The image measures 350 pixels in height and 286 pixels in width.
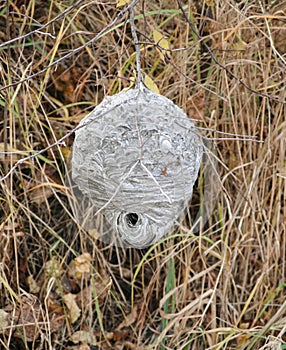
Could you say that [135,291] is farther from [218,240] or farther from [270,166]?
[270,166]

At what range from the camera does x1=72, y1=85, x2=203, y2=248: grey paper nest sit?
3.64ft

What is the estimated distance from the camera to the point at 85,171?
1.18 meters

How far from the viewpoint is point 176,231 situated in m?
1.92

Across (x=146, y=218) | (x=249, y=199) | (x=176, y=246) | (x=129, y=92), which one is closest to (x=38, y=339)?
(x=176, y=246)

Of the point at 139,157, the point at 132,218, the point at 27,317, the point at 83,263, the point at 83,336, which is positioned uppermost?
the point at 139,157

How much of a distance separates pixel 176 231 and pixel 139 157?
2.75ft

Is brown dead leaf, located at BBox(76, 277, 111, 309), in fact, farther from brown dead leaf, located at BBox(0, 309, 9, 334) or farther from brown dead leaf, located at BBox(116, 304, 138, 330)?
brown dead leaf, located at BBox(0, 309, 9, 334)

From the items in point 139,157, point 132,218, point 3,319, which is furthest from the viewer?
point 3,319

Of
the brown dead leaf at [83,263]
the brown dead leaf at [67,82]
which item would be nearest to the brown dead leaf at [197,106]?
the brown dead leaf at [67,82]

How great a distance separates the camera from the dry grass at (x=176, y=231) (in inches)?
70.4

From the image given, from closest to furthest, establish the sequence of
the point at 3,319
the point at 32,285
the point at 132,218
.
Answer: the point at 132,218 → the point at 3,319 → the point at 32,285

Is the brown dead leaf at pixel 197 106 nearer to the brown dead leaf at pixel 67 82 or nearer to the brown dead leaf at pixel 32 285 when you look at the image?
the brown dead leaf at pixel 67 82

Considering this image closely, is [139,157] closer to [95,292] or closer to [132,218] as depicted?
[132,218]

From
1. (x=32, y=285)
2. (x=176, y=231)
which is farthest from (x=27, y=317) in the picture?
(x=176, y=231)
